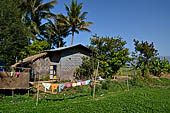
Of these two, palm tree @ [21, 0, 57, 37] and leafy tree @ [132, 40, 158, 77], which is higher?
palm tree @ [21, 0, 57, 37]

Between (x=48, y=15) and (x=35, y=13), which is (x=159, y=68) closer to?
(x=48, y=15)

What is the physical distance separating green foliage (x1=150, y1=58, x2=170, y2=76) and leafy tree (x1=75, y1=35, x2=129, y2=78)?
251 inches

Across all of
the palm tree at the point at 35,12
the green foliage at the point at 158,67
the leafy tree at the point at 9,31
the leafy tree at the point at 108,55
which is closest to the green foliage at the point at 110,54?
the leafy tree at the point at 108,55

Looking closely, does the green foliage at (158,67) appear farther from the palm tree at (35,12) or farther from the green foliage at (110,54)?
the palm tree at (35,12)

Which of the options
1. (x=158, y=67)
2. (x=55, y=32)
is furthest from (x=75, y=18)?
(x=158, y=67)

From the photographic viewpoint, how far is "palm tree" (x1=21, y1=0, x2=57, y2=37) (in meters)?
25.6

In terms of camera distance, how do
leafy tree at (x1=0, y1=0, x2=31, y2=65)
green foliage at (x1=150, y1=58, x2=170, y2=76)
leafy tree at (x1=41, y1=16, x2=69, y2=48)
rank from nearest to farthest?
leafy tree at (x1=0, y1=0, x2=31, y2=65), green foliage at (x1=150, y1=58, x2=170, y2=76), leafy tree at (x1=41, y1=16, x2=69, y2=48)

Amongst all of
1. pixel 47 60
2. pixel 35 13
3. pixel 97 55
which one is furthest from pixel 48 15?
pixel 97 55

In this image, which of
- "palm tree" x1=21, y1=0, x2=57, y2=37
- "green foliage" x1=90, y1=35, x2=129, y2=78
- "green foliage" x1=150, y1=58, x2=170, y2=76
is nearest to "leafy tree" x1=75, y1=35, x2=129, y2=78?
"green foliage" x1=90, y1=35, x2=129, y2=78

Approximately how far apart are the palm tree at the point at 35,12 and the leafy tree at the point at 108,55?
1103 centimetres

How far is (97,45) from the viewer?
19344mm

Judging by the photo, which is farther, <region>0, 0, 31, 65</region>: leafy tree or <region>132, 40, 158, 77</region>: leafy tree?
<region>132, 40, 158, 77</region>: leafy tree

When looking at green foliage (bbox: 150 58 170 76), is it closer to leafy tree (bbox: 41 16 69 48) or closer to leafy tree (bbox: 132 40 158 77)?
leafy tree (bbox: 132 40 158 77)

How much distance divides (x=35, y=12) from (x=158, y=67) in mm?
19779
